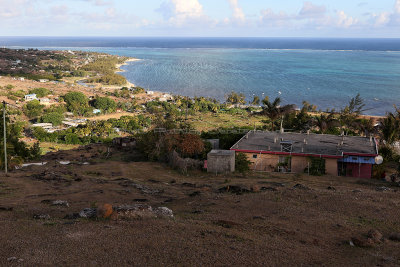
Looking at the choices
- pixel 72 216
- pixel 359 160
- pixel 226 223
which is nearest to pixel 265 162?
pixel 359 160

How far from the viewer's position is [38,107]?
6069cm

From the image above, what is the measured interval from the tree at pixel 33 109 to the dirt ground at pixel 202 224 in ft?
138

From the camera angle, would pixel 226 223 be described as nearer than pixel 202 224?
No

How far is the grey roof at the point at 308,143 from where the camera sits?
24.3 metres

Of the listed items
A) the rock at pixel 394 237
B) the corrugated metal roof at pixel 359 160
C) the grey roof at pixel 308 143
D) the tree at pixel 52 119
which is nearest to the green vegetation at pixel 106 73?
the tree at pixel 52 119

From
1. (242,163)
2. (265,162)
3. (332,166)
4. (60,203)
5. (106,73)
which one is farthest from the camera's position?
(106,73)

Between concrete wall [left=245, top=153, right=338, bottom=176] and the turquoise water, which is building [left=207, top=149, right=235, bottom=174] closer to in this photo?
concrete wall [left=245, top=153, right=338, bottom=176]

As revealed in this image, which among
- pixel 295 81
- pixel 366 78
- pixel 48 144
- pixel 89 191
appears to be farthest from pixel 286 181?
pixel 366 78

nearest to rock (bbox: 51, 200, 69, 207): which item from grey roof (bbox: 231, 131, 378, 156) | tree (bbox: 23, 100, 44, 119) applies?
grey roof (bbox: 231, 131, 378, 156)

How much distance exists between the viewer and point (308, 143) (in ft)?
85.9

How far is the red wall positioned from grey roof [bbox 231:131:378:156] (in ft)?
2.81

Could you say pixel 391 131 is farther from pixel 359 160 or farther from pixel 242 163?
pixel 242 163

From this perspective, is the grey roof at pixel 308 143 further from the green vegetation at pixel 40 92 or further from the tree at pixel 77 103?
the green vegetation at pixel 40 92

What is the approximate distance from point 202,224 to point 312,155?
13695mm
